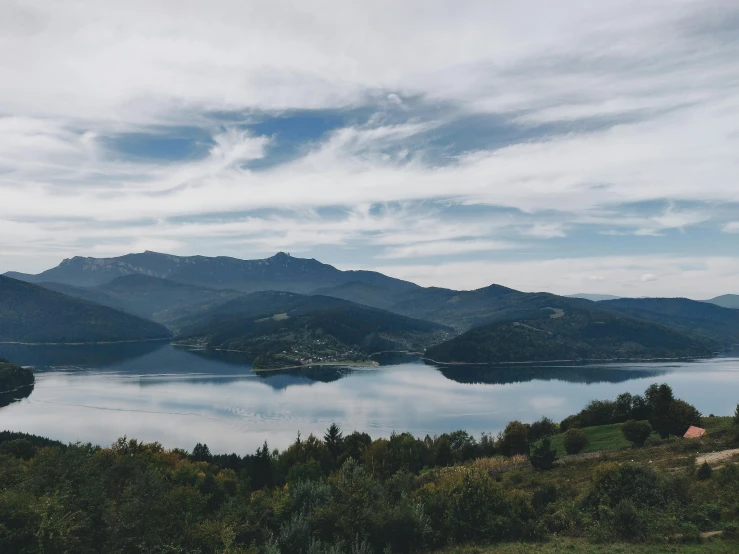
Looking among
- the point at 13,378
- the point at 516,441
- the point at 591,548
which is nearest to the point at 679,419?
the point at 516,441

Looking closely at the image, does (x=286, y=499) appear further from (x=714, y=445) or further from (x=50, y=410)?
(x=50, y=410)

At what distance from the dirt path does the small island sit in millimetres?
183956

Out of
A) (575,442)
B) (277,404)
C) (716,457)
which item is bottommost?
(277,404)

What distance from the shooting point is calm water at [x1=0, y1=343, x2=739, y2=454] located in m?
112

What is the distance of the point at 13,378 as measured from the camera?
162625 mm

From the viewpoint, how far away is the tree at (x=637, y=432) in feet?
173

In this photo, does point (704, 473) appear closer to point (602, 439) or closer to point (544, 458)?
point (544, 458)

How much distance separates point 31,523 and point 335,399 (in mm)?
135277

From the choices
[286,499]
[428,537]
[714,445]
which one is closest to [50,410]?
[286,499]

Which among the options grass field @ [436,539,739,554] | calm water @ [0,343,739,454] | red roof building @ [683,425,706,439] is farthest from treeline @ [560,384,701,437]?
calm water @ [0,343,739,454]

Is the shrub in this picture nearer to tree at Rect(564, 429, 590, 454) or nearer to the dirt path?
the dirt path

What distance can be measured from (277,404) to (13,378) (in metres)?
91.1

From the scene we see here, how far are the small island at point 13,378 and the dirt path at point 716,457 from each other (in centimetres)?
18396

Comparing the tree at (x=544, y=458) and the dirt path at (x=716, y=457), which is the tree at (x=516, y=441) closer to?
the tree at (x=544, y=458)
